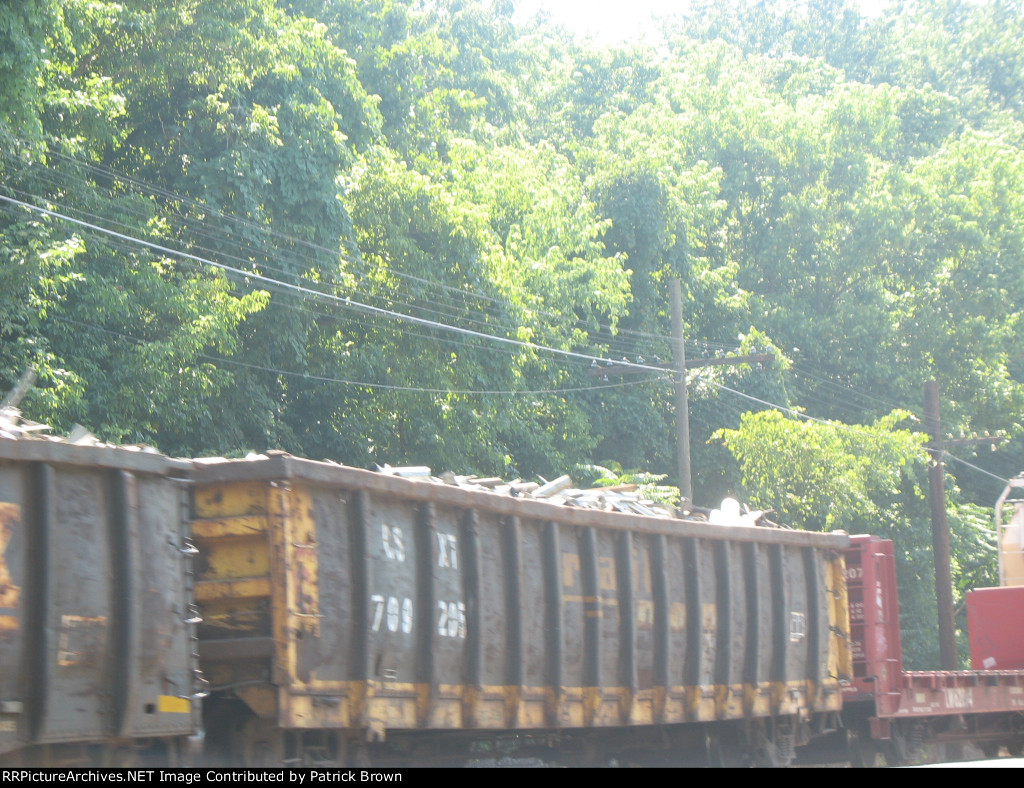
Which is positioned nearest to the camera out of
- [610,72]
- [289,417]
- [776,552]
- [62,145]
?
[776,552]

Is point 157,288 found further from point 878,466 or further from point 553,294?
point 878,466

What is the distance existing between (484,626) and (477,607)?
0.18m

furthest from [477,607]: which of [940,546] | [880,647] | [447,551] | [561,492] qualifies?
[940,546]

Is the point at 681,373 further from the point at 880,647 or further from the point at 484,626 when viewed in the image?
the point at 484,626

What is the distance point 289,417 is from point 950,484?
21.8m

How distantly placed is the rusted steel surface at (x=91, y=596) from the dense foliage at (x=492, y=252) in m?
8.78

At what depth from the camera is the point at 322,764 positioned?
7441 millimetres

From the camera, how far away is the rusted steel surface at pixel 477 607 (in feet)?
23.0

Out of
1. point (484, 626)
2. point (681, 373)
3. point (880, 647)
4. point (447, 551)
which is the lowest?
point (880, 647)

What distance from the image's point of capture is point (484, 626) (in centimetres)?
842

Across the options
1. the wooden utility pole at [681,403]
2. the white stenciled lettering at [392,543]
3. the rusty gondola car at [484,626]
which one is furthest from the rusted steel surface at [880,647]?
the wooden utility pole at [681,403]

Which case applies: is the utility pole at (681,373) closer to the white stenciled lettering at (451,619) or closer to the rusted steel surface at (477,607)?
the rusted steel surface at (477,607)

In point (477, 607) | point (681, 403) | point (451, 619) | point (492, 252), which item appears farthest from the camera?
point (492, 252)

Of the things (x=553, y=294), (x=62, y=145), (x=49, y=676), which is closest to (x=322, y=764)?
(x=49, y=676)
